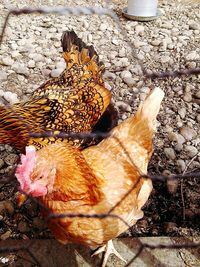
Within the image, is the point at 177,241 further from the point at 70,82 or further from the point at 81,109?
the point at 70,82

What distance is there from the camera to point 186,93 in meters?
1.86

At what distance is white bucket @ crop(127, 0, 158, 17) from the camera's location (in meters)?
2.41

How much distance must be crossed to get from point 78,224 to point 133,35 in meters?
1.50

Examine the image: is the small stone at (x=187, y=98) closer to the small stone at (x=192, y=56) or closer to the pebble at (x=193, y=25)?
the small stone at (x=192, y=56)

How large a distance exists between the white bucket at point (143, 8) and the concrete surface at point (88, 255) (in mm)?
1556

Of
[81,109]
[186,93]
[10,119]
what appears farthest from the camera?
[186,93]

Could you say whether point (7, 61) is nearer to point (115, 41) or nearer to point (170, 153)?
point (115, 41)

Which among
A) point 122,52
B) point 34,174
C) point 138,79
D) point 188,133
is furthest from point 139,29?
point 34,174

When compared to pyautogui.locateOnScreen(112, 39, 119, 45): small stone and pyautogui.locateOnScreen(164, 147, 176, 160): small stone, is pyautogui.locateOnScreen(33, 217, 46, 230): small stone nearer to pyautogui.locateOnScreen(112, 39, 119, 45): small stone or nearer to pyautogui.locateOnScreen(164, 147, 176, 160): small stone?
pyautogui.locateOnScreen(164, 147, 176, 160): small stone

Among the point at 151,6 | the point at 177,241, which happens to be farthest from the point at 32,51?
the point at 177,241

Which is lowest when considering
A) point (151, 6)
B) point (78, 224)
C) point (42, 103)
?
point (78, 224)

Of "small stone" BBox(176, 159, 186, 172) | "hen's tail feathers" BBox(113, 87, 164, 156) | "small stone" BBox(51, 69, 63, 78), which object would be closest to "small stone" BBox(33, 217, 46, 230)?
"hen's tail feathers" BBox(113, 87, 164, 156)

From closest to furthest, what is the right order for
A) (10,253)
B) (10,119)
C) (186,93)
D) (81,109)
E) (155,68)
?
1. (10,253)
2. (10,119)
3. (81,109)
4. (186,93)
5. (155,68)

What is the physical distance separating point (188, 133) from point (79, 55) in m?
0.56
